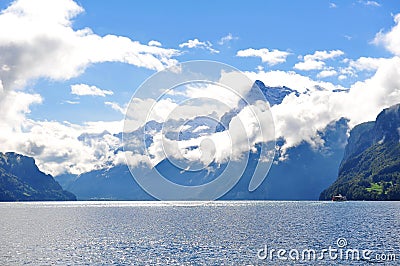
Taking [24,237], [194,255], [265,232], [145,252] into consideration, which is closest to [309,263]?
[194,255]

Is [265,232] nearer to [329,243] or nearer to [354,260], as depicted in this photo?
[329,243]

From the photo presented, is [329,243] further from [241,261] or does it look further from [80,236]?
[80,236]

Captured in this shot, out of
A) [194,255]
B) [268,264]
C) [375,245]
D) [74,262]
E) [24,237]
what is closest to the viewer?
[268,264]

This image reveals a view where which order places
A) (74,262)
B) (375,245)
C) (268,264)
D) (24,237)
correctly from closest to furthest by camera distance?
1. (268,264)
2. (74,262)
3. (375,245)
4. (24,237)

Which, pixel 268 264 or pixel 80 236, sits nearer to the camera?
pixel 268 264

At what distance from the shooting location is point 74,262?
95875mm

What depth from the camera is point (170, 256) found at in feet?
333

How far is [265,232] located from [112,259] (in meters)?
61.1

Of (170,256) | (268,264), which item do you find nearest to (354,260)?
(268,264)

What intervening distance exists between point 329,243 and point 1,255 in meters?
76.6

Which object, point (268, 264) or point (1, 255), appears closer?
point (268, 264)

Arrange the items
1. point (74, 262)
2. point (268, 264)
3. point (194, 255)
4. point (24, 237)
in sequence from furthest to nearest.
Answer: point (24, 237), point (194, 255), point (74, 262), point (268, 264)

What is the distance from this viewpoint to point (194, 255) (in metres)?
102

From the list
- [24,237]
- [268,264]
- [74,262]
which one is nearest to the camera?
[268,264]
